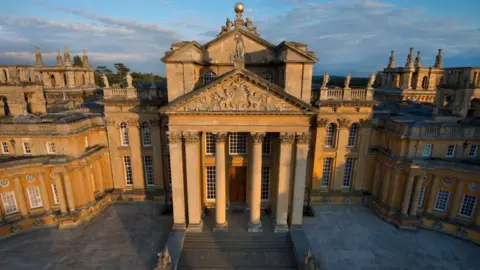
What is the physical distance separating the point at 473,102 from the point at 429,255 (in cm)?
1890

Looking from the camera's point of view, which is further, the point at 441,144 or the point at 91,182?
the point at 91,182

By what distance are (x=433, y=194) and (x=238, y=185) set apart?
18.5m

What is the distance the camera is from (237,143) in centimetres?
2384

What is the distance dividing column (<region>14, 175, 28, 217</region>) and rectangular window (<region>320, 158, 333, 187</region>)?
29.0 metres

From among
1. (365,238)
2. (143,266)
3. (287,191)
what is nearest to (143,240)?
(143,266)

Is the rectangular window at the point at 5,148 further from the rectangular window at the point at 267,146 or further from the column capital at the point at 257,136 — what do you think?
the rectangular window at the point at 267,146

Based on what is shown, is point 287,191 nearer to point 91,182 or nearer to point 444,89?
point 91,182

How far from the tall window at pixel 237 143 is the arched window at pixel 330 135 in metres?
8.97

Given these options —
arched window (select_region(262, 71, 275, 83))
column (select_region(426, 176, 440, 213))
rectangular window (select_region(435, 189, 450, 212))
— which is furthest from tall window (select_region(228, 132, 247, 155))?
rectangular window (select_region(435, 189, 450, 212))

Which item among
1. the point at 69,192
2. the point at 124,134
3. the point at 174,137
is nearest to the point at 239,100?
the point at 174,137

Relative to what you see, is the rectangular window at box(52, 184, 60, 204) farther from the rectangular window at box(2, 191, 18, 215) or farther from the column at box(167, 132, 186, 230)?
the column at box(167, 132, 186, 230)

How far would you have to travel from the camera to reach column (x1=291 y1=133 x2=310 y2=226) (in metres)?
19.7

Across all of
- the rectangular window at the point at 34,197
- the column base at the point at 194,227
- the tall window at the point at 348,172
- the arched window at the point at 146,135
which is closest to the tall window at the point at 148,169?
the arched window at the point at 146,135

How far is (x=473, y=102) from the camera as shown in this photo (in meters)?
27.4
